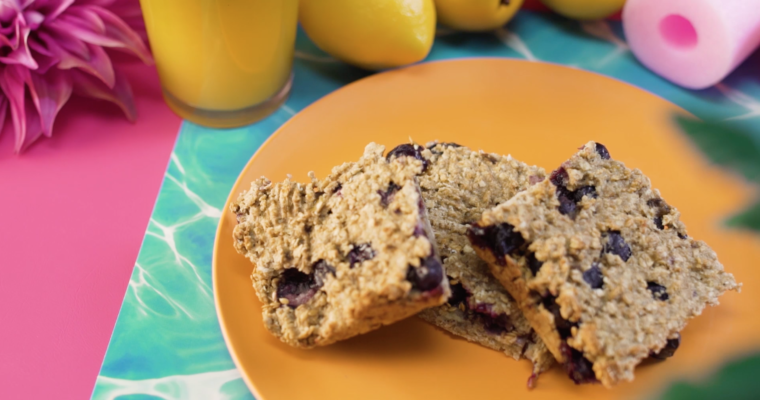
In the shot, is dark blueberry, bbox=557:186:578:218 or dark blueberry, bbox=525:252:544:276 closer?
dark blueberry, bbox=525:252:544:276

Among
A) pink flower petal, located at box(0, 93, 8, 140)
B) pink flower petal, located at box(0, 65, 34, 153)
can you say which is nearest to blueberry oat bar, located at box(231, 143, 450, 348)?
pink flower petal, located at box(0, 65, 34, 153)

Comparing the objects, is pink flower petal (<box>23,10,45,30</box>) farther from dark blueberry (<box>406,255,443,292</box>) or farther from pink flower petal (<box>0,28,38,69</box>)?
dark blueberry (<box>406,255,443,292</box>)

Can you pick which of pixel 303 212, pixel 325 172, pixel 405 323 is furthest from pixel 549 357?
pixel 325 172

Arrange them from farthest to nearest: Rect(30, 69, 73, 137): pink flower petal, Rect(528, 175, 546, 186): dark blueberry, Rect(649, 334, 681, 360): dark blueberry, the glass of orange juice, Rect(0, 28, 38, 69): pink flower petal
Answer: Rect(30, 69, 73, 137): pink flower petal
Rect(0, 28, 38, 69): pink flower petal
the glass of orange juice
Rect(528, 175, 546, 186): dark blueberry
Rect(649, 334, 681, 360): dark blueberry

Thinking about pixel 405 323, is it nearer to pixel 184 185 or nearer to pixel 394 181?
pixel 394 181

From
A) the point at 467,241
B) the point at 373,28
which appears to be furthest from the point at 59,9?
the point at 467,241

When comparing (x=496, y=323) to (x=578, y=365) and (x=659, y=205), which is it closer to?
(x=578, y=365)
